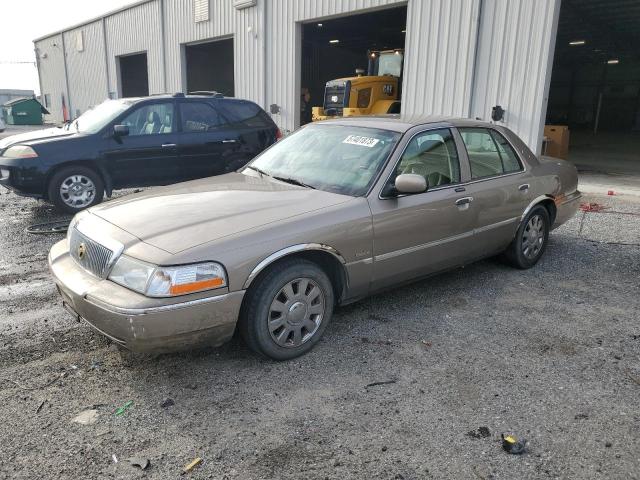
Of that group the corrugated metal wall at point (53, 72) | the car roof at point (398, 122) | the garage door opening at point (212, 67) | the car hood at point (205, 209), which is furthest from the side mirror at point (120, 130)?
the corrugated metal wall at point (53, 72)

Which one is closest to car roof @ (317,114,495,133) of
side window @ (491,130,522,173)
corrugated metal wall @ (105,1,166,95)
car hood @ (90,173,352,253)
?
side window @ (491,130,522,173)

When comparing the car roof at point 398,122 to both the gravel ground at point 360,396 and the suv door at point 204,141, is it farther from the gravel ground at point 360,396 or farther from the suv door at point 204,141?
the suv door at point 204,141

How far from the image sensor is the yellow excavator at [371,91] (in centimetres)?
1388

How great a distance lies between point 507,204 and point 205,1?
48.5 feet

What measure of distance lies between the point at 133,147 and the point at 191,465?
20.1 feet

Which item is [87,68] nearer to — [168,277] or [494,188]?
[494,188]

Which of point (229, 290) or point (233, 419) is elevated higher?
point (229, 290)

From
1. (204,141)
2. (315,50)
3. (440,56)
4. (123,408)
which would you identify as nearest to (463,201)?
(123,408)

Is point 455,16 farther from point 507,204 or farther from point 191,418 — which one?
point 191,418

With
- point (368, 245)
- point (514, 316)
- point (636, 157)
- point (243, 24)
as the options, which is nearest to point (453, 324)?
point (514, 316)

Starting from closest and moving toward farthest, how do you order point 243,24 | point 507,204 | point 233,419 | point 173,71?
point 233,419
point 507,204
point 243,24
point 173,71

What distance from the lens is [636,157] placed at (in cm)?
1772

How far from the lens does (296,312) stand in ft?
11.2

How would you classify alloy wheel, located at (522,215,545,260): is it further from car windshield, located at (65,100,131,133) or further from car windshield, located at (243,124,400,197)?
car windshield, located at (65,100,131,133)
